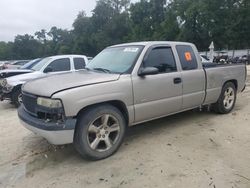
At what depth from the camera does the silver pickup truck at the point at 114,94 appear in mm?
3953

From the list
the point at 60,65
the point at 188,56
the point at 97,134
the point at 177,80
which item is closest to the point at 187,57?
the point at 188,56

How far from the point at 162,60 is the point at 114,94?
4.60ft

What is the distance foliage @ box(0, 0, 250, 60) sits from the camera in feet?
162

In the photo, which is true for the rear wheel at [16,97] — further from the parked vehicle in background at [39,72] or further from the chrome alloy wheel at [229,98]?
the chrome alloy wheel at [229,98]

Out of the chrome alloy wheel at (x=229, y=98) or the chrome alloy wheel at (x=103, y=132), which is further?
the chrome alloy wheel at (x=229, y=98)

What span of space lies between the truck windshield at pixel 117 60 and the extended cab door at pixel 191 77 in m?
1.07

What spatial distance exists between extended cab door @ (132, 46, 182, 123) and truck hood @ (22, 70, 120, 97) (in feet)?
1.72

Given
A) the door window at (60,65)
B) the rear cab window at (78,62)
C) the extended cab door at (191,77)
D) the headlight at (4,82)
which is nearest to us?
the extended cab door at (191,77)

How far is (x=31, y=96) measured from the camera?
433cm

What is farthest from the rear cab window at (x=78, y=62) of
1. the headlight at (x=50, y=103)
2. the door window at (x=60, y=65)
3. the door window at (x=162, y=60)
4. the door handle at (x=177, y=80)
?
the headlight at (x=50, y=103)

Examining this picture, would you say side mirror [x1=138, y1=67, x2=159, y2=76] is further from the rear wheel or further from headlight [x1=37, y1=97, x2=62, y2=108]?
the rear wheel

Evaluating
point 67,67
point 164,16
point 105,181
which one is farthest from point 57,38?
point 105,181

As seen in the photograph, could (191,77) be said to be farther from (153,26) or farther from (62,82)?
(153,26)

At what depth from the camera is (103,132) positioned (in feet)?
14.1
